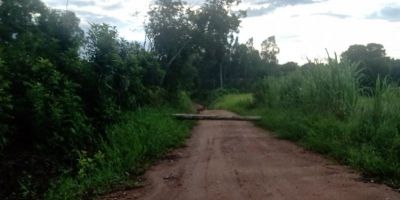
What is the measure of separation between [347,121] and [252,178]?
418 cm

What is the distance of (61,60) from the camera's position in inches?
414

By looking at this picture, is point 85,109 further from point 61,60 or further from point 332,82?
point 332,82

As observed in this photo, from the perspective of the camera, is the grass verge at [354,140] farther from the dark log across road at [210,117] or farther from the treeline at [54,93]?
the dark log across road at [210,117]

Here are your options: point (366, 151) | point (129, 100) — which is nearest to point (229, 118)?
point (129, 100)

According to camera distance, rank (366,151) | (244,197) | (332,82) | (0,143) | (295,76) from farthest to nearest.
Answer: (295,76) → (332,82) → (366,151) → (0,143) → (244,197)

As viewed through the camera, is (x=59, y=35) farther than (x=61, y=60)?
Yes

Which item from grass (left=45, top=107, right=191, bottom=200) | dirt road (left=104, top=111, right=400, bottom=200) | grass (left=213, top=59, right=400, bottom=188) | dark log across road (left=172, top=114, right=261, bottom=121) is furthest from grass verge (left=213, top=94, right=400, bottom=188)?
dark log across road (left=172, top=114, right=261, bottom=121)

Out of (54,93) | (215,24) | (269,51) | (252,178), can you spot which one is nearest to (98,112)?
(54,93)

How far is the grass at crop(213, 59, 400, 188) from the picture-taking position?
24.2ft

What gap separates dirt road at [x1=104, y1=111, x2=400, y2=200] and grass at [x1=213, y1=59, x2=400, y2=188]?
385mm

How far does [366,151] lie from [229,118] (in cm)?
1132

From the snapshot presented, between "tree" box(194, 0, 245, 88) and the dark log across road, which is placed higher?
"tree" box(194, 0, 245, 88)

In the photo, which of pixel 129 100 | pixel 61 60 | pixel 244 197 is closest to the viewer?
pixel 244 197

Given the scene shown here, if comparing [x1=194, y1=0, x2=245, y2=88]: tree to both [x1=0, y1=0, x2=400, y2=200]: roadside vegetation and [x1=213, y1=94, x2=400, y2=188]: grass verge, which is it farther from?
[x1=213, y1=94, x2=400, y2=188]: grass verge
